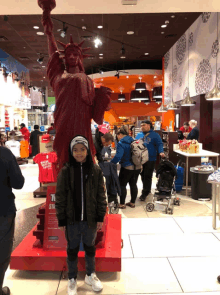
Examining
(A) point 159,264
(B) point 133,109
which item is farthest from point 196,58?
(B) point 133,109

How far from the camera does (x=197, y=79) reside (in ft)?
26.7

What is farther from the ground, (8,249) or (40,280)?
(8,249)

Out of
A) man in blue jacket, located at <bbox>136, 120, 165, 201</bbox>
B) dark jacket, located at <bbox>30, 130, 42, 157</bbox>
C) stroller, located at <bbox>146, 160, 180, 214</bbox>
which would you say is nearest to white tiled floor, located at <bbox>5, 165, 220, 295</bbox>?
stroller, located at <bbox>146, 160, 180, 214</bbox>

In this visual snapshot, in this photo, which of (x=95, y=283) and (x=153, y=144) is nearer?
(x=95, y=283)

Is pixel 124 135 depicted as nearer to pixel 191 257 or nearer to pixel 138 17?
pixel 191 257

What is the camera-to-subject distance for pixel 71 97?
7.62 feet

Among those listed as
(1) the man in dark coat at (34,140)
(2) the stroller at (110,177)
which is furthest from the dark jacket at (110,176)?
(1) the man in dark coat at (34,140)

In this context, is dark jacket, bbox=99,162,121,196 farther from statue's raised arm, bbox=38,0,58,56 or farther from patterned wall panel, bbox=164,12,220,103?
patterned wall panel, bbox=164,12,220,103

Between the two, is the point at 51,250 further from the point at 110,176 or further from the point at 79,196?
the point at 110,176

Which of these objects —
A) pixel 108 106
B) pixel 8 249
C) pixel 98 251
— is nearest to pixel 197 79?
pixel 108 106

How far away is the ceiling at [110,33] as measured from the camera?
295 inches

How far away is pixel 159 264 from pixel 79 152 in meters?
1.60

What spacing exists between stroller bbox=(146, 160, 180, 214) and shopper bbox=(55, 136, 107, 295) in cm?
248

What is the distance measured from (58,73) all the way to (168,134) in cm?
464
